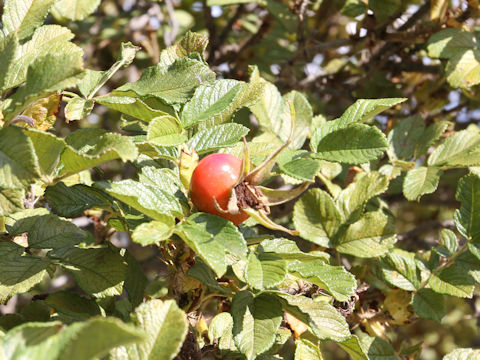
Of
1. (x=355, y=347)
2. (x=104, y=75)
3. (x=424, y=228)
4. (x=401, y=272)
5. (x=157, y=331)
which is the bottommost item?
(x=424, y=228)

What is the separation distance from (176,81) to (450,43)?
1097 millimetres

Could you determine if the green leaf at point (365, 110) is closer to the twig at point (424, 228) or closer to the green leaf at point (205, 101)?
the green leaf at point (205, 101)

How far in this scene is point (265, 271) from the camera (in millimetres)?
880

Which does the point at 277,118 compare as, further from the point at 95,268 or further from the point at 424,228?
the point at 424,228

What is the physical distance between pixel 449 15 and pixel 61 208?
1507 millimetres

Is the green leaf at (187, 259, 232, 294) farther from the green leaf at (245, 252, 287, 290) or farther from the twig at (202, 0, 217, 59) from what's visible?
the twig at (202, 0, 217, 59)

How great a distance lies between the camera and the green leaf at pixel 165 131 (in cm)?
89

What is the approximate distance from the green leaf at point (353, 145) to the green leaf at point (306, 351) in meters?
0.43

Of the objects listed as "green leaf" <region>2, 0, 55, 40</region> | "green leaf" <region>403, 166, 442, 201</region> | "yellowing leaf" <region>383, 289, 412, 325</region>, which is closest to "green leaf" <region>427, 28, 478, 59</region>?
"green leaf" <region>403, 166, 442, 201</region>

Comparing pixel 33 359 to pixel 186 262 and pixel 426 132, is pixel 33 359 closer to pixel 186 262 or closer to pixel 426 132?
pixel 186 262

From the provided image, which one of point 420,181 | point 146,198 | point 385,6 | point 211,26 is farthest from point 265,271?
point 211,26

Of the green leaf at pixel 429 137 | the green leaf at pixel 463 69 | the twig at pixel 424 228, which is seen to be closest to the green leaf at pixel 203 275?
the green leaf at pixel 429 137

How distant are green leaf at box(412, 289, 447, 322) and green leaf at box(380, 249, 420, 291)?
0.10 feet

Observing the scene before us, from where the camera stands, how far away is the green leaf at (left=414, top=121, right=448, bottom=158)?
1.52 metres
